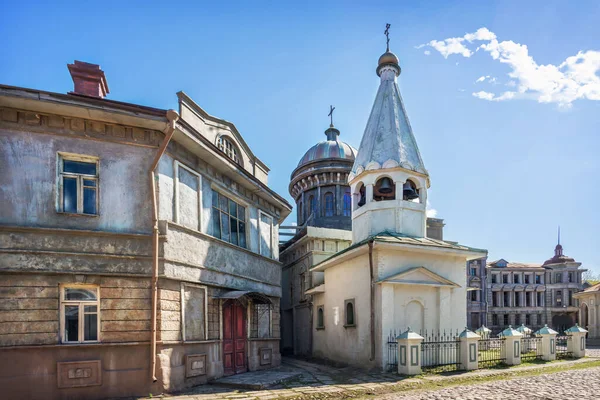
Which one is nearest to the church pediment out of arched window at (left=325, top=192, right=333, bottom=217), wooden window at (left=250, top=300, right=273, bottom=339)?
wooden window at (left=250, top=300, right=273, bottom=339)

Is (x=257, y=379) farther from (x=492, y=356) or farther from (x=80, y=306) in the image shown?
(x=492, y=356)

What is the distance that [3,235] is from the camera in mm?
9289

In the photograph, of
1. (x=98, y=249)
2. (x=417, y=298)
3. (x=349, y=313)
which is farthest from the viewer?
(x=349, y=313)

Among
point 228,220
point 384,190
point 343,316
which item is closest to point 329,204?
point 384,190

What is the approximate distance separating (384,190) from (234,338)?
27.7 ft

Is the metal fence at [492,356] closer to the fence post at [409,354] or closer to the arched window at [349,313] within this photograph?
the fence post at [409,354]

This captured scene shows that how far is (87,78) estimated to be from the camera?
1210 cm

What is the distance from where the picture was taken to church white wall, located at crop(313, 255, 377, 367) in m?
15.0

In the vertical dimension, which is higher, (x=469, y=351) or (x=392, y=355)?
(x=469, y=351)

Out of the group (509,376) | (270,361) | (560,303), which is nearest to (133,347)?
(270,361)

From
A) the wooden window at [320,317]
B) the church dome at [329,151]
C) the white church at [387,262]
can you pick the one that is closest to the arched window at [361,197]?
the white church at [387,262]

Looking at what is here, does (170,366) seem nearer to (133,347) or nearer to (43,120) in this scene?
(133,347)

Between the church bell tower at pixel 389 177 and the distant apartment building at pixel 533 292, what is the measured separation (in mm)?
41615

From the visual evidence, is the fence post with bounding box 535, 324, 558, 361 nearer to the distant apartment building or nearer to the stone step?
the stone step
